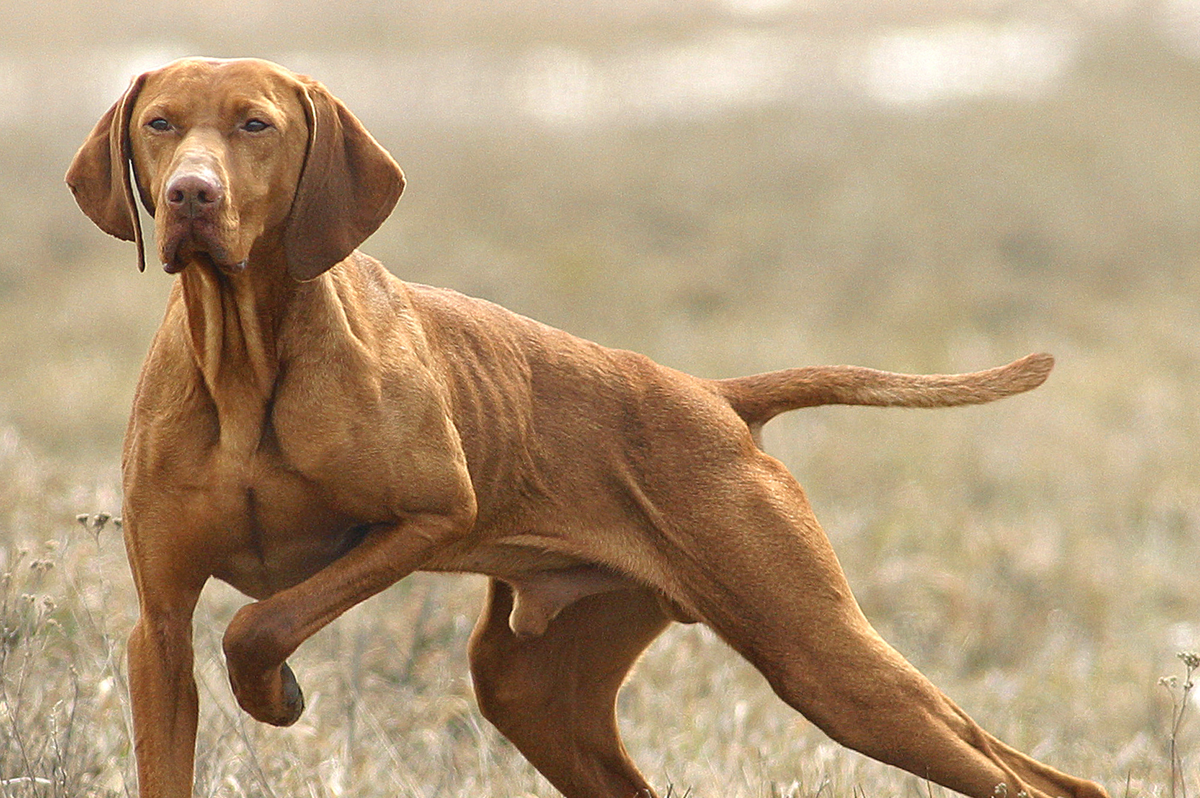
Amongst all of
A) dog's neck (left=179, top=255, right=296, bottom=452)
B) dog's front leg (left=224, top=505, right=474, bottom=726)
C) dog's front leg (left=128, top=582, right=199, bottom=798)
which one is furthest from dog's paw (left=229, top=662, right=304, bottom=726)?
dog's neck (left=179, top=255, right=296, bottom=452)

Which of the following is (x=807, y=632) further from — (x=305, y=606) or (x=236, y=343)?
(x=236, y=343)

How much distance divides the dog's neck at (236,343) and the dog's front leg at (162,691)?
0.39 meters

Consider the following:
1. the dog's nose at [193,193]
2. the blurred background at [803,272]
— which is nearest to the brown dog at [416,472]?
A: the dog's nose at [193,193]

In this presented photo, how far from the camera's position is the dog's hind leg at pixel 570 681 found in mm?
4730

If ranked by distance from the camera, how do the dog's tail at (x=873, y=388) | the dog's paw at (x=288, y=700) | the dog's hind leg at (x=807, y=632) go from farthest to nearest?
the dog's tail at (x=873, y=388)
the dog's hind leg at (x=807, y=632)
the dog's paw at (x=288, y=700)

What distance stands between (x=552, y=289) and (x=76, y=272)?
404 cm

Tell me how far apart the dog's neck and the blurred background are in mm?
863

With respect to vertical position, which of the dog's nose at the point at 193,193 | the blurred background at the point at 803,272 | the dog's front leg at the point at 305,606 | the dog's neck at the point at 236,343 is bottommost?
the blurred background at the point at 803,272

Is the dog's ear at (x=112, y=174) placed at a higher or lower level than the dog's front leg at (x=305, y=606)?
higher

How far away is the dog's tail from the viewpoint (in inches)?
183

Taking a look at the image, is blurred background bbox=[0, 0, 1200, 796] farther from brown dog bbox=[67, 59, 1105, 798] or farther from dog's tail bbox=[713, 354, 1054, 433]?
dog's tail bbox=[713, 354, 1054, 433]

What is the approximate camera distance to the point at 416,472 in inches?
152

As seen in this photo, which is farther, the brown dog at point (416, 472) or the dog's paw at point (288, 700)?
the dog's paw at point (288, 700)

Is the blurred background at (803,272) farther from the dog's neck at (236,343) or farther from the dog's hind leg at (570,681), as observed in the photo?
the dog's neck at (236,343)
